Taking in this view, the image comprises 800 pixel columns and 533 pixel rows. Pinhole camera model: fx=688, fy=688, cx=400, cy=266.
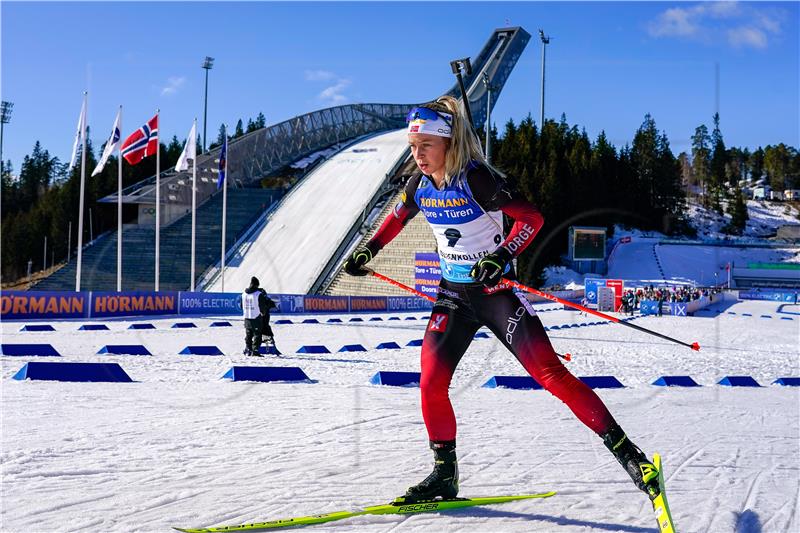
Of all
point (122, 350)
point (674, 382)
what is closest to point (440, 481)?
point (674, 382)

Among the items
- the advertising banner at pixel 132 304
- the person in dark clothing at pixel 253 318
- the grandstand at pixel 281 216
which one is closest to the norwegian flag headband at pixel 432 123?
the person in dark clothing at pixel 253 318

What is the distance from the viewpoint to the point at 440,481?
3.98 meters

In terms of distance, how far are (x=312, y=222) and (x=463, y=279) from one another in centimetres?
5265

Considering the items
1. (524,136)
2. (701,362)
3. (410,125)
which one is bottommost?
(701,362)

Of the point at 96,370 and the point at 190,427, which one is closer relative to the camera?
the point at 190,427

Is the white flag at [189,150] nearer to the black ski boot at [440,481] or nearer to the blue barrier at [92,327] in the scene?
the blue barrier at [92,327]

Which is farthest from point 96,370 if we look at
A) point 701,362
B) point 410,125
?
point 701,362

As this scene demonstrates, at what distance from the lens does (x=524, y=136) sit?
239ft

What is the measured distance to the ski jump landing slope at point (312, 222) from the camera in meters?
49.1

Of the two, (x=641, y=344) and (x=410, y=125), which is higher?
(x=410, y=125)

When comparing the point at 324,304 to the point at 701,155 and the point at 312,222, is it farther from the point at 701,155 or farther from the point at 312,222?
the point at 701,155

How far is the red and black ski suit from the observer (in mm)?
3805

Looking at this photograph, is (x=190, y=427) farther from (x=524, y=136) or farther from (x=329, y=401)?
(x=524, y=136)

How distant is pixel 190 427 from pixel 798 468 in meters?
4.81
